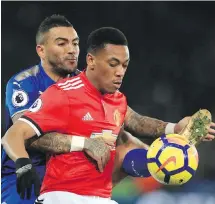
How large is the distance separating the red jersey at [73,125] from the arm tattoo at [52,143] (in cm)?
4

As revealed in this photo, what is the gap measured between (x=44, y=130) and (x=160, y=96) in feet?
19.9

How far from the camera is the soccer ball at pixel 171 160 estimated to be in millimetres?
3408

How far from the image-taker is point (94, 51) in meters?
3.67

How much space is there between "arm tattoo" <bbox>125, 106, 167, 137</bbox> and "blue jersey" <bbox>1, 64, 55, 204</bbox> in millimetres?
620

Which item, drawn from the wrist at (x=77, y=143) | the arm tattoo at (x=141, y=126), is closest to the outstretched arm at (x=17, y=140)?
the wrist at (x=77, y=143)

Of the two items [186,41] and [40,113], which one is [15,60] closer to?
[186,41]

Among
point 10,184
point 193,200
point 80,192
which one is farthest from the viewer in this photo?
point 193,200

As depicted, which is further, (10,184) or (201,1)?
(201,1)

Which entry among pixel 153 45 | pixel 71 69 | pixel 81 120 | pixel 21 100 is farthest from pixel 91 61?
pixel 153 45

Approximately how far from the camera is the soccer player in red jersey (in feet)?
11.1

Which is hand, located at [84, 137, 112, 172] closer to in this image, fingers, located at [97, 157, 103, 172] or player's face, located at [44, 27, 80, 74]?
fingers, located at [97, 157, 103, 172]

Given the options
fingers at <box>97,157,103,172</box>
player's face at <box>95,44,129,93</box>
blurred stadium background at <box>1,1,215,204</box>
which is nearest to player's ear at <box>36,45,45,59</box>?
player's face at <box>95,44,129,93</box>

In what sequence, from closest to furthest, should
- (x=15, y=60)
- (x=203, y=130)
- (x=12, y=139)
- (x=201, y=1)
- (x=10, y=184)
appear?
(x=12, y=139)
(x=203, y=130)
(x=10, y=184)
(x=15, y=60)
(x=201, y=1)

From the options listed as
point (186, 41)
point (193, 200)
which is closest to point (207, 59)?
point (186, 41)
